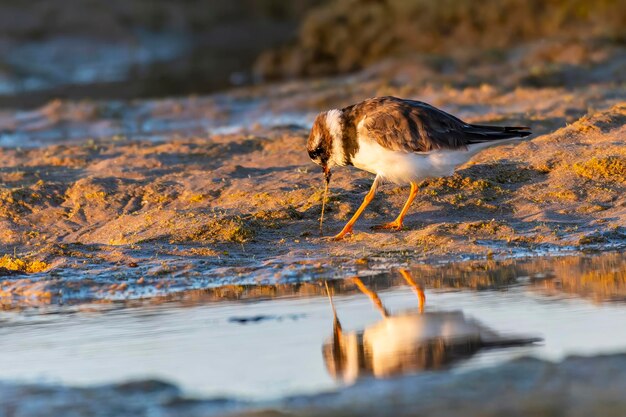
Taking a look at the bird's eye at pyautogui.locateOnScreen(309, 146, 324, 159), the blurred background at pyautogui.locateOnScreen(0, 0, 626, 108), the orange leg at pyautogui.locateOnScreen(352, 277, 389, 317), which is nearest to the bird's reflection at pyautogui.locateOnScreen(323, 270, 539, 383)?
the orange leg at pyautogui.locateOnScreen(352, 277, 389, 317)

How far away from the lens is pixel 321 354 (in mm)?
6289

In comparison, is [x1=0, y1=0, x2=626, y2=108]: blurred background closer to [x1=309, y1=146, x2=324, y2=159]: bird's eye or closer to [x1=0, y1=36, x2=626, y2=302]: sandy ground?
[x1=0, y1=36, x2=626, y2=302]: sandy ground

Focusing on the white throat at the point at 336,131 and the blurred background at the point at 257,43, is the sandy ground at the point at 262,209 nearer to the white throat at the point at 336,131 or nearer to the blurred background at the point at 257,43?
the white throat at the point at 336,131

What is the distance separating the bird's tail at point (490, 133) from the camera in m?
9.43

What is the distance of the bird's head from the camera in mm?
9617

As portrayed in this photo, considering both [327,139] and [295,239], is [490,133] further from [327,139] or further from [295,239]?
[295,239]

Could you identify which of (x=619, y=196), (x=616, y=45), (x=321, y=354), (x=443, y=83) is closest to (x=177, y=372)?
(x=321, y=354)

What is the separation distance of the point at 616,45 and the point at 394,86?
17.0ft

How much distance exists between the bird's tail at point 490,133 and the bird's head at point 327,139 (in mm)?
1040

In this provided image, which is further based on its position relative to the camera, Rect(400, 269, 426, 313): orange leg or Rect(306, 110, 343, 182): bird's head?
Rect(306, 110, 343, 182): bird's head

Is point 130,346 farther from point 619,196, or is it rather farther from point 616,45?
point 616,45

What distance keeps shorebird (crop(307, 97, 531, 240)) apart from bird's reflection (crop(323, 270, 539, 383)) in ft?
7.81

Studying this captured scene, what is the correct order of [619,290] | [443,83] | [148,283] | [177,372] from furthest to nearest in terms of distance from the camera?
[443,83]
[148,283]
[619,290]
[177,372]

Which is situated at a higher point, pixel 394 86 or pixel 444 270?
pixel 394 86
